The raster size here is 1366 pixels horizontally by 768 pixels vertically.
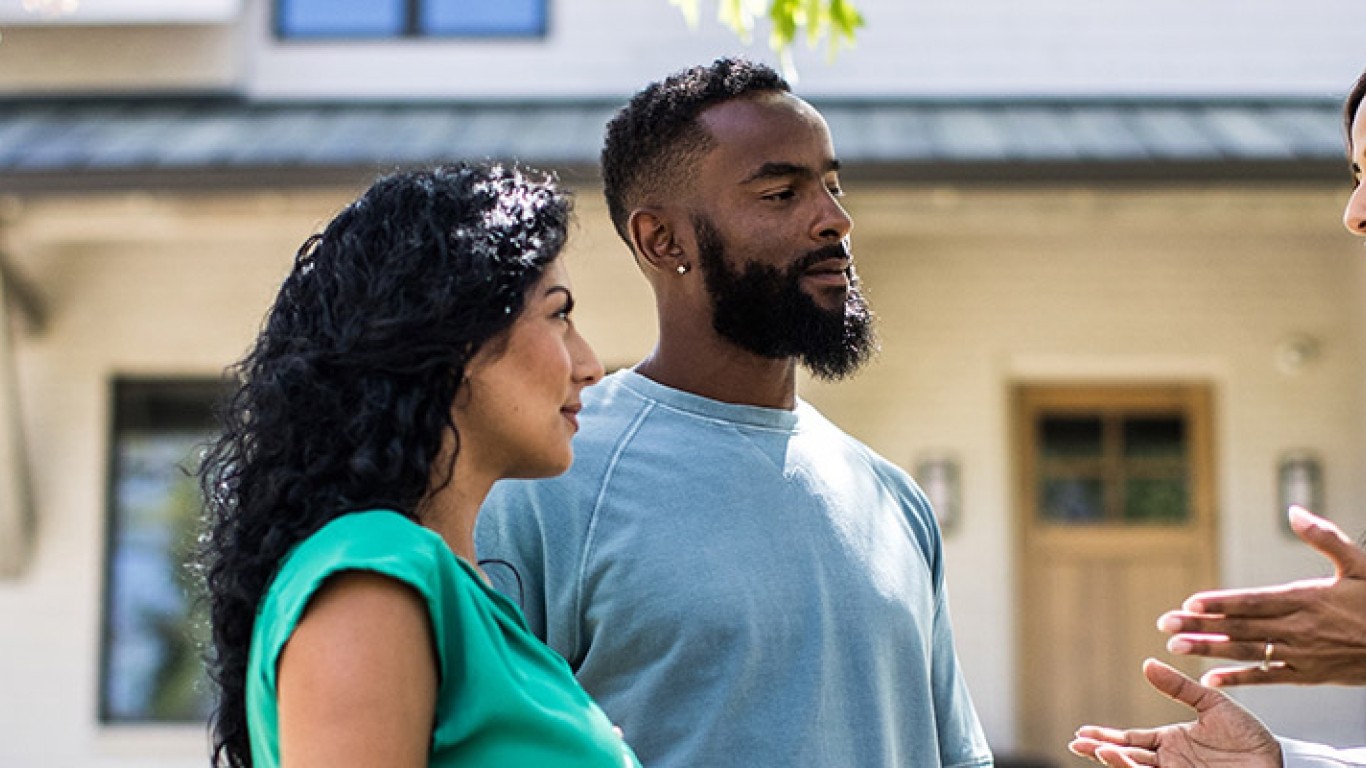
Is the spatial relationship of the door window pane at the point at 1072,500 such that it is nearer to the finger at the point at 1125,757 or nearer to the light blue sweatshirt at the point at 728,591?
the light blue sweatshirt at the point at 728,591

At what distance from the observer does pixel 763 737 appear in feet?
7.80

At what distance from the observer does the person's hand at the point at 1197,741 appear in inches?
96.1

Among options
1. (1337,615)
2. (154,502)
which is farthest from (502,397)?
(154,502)

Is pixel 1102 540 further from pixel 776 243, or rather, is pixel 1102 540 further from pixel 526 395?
pixel 526 395

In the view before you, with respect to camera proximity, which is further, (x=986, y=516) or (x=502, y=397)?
(x=986, y=516)

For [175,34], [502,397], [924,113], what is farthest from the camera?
[175,34]

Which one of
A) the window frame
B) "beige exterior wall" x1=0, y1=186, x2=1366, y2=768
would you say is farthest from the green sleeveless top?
the window frame

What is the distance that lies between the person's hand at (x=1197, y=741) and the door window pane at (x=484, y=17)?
309 inches

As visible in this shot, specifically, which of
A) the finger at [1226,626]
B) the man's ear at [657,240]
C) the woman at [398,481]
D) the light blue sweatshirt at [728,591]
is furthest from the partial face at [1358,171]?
the woman at [398,481]

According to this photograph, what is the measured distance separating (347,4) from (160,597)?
3.42 metres

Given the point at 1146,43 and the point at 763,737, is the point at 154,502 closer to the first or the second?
the point at 1146,43

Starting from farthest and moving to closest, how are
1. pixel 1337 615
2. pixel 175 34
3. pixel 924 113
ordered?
pixel 175 34, pixel 924 113, pixel 1337 615

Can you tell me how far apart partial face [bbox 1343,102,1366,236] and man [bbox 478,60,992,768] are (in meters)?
0.70

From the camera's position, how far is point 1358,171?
2.53 m
